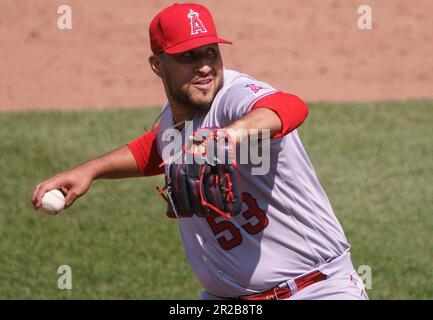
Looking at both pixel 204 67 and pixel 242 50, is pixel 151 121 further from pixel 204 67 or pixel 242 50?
pixel 204 67

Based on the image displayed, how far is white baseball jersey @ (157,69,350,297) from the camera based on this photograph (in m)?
4.54

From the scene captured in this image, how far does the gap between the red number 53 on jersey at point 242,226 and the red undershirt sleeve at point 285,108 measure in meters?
0.53

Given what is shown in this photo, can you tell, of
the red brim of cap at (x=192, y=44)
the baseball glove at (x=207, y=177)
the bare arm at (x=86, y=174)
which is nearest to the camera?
the baseball glove at (x=207, y=177)

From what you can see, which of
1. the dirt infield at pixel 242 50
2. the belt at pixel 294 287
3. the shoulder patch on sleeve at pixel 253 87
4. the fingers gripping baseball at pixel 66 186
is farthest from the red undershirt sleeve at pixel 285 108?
the dirt infield at pixel 242 50

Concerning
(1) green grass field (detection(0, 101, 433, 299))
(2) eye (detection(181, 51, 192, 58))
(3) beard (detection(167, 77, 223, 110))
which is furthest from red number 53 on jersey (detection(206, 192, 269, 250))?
(1) green grass field (detection(0, 101, 433, 299))

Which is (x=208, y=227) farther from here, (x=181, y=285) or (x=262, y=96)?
(x=181, y=285)

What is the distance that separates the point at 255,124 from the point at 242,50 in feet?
29.1

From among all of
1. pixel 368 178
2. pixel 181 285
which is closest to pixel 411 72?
pixel 368 178

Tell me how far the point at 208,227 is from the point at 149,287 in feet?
9.95

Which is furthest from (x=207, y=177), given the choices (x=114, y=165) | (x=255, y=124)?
(x=114, y=165)

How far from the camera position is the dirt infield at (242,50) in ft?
39.2

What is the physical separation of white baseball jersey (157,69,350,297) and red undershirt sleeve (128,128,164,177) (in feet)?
1.54

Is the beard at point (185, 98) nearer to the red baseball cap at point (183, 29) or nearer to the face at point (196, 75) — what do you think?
the face at point (196, 75)

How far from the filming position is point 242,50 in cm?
1281
